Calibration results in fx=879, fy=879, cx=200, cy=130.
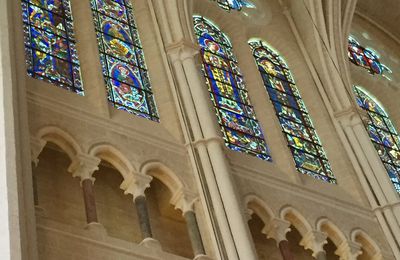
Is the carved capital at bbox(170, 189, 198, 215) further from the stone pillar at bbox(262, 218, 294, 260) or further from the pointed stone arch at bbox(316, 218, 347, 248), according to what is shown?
the pointed stone arch at bbox(316, 218, 347, 248)

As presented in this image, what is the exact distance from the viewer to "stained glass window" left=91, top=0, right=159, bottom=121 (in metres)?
12.7

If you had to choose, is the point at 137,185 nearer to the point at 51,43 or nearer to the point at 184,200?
the point at 184,200

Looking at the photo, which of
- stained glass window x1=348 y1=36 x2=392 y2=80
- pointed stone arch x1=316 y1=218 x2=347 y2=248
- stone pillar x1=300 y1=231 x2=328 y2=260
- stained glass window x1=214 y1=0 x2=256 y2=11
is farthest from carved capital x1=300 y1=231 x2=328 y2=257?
stained glass window x1=348 y1=36 x2=392 y2=80

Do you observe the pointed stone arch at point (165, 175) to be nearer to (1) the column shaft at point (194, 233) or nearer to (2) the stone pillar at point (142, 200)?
(2) the stone pillar at point (142, 200)

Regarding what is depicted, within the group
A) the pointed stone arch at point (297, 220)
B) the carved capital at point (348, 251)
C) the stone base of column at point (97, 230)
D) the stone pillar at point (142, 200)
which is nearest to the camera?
the stone base of column at point (97, 230)

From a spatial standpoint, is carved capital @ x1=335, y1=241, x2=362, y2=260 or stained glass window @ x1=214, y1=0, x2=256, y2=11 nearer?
carved capital @ x1=335, y1=241, x2=362, y2=260

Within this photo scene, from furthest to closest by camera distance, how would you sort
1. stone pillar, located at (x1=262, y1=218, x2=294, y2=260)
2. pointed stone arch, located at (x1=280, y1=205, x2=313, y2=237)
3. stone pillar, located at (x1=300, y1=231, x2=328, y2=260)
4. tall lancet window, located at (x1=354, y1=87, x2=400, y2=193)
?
tall lancet window, located at (x1=354, y1=87, x2=400, y2=193)
pointed stone arch, located at (x1=280, y1=205, x2=313, y2=237)
stone pillar, located at (x1=300, y1=231, x2=328, y2=260)
stone pillar, located at (x1=262, y1=218, x2=294, y2=260)

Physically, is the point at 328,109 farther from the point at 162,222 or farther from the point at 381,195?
the point at 162,222

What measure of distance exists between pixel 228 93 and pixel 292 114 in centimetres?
141

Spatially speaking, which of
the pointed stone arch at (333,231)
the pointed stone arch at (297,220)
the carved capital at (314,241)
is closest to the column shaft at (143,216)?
the pointed stone arch at (297,220)

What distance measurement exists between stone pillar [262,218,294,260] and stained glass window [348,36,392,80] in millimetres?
6824

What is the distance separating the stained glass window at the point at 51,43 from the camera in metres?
12.1

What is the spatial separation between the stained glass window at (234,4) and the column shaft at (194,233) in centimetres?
633

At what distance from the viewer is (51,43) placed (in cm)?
1270
